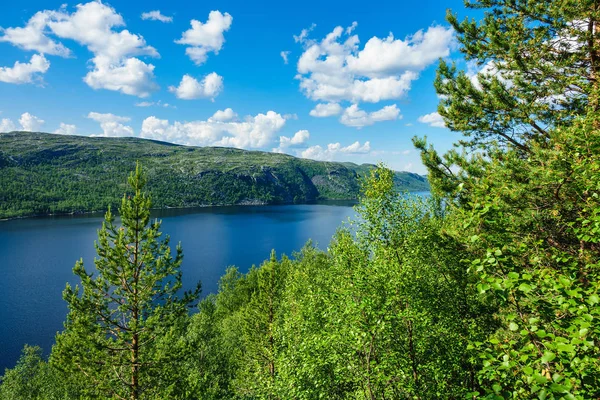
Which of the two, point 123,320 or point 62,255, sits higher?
point 123,320

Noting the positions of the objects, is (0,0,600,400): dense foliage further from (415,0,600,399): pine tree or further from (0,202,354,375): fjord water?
(0,202,354,375): fjord water

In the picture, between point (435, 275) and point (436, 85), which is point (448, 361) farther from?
point (436, 85)

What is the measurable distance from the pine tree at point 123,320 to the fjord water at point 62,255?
158ft

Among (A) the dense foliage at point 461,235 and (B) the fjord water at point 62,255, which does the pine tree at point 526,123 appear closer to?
(A) the dense foliage at point 461,235

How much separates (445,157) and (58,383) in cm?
4572

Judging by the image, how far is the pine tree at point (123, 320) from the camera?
14828mm

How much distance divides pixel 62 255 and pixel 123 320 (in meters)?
114

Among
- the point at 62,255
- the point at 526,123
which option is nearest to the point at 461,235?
the point at 526,123

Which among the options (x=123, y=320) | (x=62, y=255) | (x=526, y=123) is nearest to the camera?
(x=526, y=123)

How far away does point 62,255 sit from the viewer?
106750 millimetres

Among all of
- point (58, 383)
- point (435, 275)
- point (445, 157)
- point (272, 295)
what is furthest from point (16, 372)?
point (445, 157)

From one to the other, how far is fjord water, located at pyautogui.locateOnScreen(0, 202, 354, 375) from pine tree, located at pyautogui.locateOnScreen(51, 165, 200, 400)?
48.2 m

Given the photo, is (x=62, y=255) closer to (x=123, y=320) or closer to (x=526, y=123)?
(x=123, y=320)

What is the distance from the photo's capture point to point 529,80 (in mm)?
11570
